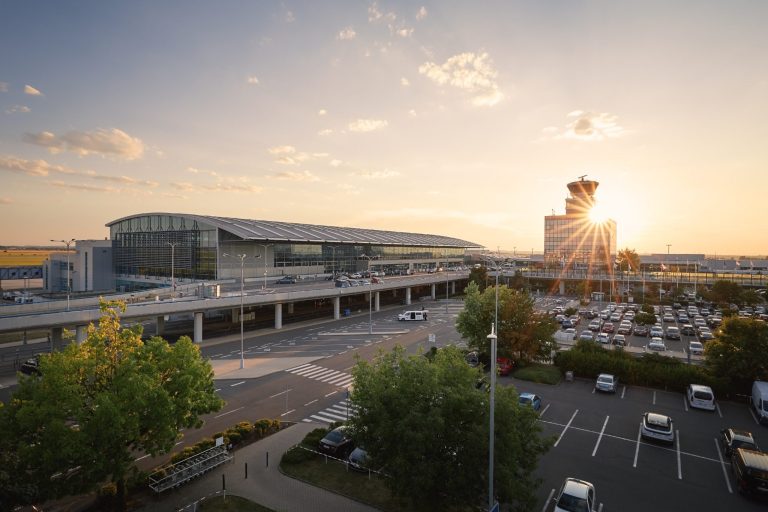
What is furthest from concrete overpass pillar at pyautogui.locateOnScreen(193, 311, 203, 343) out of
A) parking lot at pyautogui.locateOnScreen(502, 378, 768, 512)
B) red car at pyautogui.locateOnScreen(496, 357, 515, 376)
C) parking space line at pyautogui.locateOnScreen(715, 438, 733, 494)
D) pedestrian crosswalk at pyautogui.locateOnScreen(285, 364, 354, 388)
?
parking space line at pyautogui.locateOnScreen(715, 438, 733, 494)

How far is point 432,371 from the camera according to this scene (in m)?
15.0

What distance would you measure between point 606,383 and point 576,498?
17.9 meters

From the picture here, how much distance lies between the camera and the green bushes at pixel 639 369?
3056 cm

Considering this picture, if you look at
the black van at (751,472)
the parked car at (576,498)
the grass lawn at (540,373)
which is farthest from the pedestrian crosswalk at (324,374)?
the black van at (751,472)

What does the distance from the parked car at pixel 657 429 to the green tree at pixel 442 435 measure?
11839 millimetres

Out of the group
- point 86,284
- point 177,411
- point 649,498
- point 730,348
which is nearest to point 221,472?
point 177,411

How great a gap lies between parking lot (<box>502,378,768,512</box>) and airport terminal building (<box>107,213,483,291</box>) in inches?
1785

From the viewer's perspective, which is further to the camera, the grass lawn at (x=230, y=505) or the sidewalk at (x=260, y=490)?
the sidewalk at (x=260, y=490)

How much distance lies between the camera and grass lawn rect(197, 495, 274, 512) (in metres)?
16.2

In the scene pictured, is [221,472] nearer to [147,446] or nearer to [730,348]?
[147,446]

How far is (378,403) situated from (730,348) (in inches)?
1204

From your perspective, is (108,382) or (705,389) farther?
(705,389)

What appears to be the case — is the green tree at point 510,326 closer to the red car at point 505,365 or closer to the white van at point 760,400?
the red car at point 505,365

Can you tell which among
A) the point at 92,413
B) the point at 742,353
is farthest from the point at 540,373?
the point at 92,413
